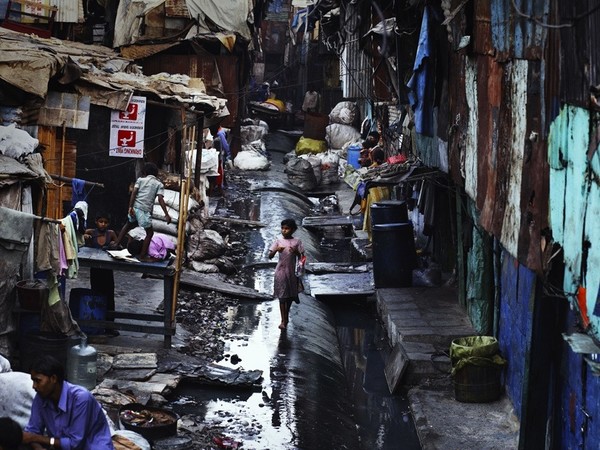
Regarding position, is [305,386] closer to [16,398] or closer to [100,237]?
[100,237]

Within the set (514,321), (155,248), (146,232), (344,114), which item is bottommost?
(514,321)

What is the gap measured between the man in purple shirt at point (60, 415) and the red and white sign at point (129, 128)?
10.8m

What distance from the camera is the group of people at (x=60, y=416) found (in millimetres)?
6238

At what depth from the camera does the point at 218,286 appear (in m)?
16.3

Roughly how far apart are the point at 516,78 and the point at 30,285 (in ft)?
17.3

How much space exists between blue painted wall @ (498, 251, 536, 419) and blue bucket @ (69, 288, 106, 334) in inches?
192

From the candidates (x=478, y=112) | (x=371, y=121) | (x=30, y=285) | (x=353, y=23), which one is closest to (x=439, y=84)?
(x=478, y=112)

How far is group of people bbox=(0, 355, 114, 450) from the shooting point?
20.5 ft

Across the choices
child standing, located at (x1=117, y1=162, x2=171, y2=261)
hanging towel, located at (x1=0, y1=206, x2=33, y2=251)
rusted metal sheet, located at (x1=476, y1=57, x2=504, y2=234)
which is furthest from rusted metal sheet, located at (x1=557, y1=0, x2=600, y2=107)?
child standing, located at (x1=117, y1=162, x2=171, y2=261)

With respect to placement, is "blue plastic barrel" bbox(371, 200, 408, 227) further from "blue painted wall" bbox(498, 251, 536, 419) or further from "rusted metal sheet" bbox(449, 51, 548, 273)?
"blue painted wall" bbox(498, 251, 536, 419)

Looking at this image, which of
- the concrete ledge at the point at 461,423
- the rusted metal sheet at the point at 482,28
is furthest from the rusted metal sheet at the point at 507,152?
the concrete ledge at the point at 461,423

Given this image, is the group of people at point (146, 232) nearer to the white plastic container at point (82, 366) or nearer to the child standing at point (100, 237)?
the child standing at point (100, 237)

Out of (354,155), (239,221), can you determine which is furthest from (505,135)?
(354,155)

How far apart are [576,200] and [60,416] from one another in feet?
13.3
